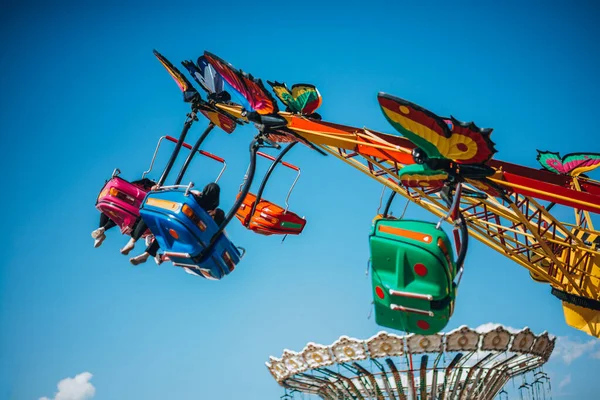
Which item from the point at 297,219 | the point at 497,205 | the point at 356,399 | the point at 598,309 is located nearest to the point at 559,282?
the point at 598,309

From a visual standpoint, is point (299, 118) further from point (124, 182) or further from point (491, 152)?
point (491, 152)

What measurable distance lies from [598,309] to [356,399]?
9144 mm

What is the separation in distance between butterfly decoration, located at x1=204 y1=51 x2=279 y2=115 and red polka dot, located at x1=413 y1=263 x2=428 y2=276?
3.70 m

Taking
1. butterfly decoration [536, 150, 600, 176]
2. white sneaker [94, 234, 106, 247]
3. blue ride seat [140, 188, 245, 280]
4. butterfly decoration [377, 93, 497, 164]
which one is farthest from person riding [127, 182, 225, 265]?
butterfly decoration [536, 150, 600, 176]

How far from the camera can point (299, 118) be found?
10414 millimetres

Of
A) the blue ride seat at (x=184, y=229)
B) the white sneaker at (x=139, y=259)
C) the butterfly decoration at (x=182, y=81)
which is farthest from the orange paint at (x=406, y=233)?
the butterfly decoration at (x=182, y=81)

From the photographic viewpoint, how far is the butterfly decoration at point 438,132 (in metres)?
7.12

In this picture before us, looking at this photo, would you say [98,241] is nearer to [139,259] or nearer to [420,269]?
[139,259]

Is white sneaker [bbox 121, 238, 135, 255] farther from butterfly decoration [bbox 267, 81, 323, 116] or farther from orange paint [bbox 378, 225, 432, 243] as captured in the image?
orange paint [bbox 378, 225, 432, 243]

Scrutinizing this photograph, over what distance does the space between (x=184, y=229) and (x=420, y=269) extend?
282 cm

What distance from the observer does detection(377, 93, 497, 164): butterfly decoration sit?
7121 mm

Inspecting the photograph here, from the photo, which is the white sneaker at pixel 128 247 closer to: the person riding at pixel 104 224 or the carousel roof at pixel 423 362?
the person riding at pixel 104 224

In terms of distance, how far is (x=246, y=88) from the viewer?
32.0 feet

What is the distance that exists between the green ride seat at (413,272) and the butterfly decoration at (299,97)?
362 cm
